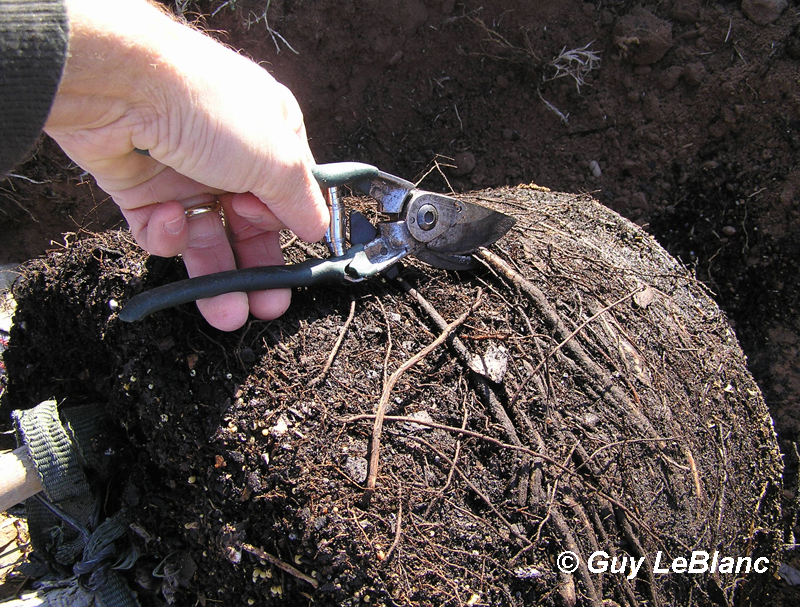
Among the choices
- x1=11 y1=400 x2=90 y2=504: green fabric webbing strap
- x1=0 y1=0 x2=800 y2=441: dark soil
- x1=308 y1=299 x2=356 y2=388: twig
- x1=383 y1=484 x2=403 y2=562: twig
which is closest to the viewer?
x1=383 y1=484 x2=403 y2=562: twig

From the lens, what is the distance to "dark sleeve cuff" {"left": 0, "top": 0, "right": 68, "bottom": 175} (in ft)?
2.58

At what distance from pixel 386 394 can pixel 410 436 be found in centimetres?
11

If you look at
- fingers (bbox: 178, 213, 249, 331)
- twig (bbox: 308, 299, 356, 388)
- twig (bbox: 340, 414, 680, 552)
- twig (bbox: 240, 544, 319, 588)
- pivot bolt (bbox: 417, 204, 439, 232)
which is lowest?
twig (bbox: 240, 544, 319, 588)

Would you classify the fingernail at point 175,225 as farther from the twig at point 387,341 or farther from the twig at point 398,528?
the twig at point 398,528

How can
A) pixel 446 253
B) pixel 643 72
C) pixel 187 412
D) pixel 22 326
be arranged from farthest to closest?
1. pixel 643 72
2. pixel 22 326
3. pixel 446 253
4. pixel 187 412

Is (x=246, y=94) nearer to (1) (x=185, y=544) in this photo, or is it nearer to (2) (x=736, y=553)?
(1) (x=185, y=544)

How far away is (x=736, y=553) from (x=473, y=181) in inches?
70.4

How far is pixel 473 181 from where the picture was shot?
2.53 metres

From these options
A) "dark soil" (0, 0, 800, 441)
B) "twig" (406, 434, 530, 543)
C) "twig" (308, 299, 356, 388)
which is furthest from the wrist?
"dark soil" (0, 0, 800, 441)

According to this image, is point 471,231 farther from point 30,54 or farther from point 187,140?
point 30,54

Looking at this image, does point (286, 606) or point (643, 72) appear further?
point (643, 72)

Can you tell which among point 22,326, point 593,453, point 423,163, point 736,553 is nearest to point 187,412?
point 22,326

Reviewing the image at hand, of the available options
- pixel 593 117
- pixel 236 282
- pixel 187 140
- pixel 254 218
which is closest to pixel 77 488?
pixel 236 282

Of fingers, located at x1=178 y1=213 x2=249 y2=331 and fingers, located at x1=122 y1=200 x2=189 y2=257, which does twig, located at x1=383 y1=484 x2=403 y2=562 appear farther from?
fingers, located at x1=122 y1=200 x2=189 y2=257
